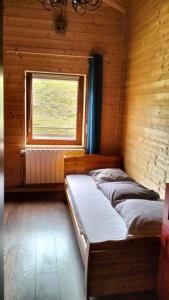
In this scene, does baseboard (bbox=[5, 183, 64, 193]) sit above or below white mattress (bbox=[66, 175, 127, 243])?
below

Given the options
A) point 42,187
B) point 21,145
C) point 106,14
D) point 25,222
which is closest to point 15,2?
point 106,14

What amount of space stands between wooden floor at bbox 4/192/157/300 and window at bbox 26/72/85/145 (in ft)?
3.58

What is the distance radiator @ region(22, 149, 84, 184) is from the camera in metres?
3.99

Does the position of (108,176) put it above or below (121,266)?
above

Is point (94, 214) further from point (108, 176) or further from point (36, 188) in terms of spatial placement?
point (36, 188)

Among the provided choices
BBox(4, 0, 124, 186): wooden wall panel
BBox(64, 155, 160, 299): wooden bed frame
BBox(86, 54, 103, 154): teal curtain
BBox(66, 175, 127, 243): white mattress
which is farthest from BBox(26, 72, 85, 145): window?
BBox(64, 155, 160, 299): wooden bed frame

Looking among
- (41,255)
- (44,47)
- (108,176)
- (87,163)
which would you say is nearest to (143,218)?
(41,255)

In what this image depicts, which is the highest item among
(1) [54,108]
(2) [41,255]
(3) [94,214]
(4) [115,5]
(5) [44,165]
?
(4) [115,5]

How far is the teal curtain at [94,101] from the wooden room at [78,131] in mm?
15

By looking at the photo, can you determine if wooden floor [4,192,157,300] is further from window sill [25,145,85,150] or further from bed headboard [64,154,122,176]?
window sill [25,145,85,150]

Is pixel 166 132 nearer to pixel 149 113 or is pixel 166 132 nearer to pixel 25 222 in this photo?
pixel 149 113

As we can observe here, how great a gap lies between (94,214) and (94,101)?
6.52 ft

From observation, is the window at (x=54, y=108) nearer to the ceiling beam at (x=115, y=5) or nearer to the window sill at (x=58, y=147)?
the window sill at (x=58, y=147)

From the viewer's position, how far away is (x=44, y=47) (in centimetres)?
388
